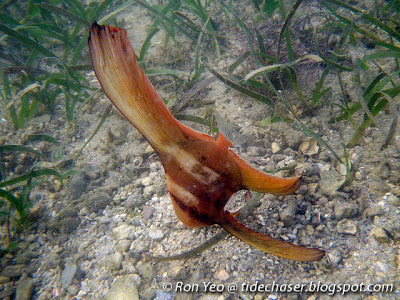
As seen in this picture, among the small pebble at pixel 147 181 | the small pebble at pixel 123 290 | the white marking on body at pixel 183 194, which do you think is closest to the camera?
the white marking on body at pixel 183 194

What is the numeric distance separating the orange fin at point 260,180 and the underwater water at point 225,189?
0.03ft

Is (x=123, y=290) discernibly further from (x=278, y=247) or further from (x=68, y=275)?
(x=278, y=247)

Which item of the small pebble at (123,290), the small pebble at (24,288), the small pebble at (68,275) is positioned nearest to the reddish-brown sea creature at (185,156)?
the small pebble at (123,290)

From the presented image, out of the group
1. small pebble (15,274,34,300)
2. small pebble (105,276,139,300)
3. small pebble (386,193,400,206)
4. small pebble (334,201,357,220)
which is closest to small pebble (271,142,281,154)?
small pebble (334,201,357,220)

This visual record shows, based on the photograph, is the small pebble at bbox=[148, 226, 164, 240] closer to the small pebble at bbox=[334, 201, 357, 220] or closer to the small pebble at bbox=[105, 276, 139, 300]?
the small pebble at bbox=[105, 276, 139, 300]

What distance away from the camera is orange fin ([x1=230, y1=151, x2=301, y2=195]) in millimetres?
1297

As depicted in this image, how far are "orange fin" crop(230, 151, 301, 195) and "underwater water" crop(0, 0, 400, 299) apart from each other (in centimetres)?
1

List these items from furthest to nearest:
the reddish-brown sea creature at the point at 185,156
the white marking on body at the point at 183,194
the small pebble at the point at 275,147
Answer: the small pebble at the point at 275,147 → the white marking on body at the point at 183,194 → the reddish-brown sea creature at the point at 185,156

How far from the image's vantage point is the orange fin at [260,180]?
1.30m

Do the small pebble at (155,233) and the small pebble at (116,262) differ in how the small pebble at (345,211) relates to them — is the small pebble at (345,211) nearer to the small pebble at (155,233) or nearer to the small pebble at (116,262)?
the small pebble at (155,233)

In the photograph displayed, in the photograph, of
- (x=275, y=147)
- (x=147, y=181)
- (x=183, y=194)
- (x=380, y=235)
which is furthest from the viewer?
(x=147, y=181)

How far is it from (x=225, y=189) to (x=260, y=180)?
0.23m

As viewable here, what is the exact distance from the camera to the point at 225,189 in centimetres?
126

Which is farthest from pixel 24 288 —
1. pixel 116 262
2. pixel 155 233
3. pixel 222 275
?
pixel 222 275
